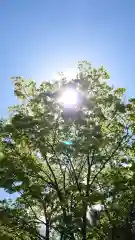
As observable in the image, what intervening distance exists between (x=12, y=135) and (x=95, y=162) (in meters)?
3.96

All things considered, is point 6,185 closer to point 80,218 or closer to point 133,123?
point 80,218

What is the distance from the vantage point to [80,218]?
10.6 m

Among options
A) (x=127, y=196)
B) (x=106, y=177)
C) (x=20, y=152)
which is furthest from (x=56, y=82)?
(x=127, y=196)

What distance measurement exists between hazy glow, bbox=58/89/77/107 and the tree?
22 centimetres

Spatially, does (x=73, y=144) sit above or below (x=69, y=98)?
below

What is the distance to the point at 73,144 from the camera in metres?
Answer: 10.8

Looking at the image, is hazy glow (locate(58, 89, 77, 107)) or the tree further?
hazy glow (locate(58, 89, 77, 107))

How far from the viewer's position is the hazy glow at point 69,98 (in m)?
11.8

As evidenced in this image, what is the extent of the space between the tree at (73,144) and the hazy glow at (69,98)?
22 cm

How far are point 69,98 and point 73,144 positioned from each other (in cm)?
223

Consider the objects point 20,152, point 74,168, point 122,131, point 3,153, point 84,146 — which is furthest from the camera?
point 74,168

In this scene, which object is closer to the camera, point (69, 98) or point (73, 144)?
point (73, 144)

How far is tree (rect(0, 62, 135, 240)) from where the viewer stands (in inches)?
422

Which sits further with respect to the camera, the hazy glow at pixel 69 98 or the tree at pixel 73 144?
the hazy glow at pixel 69 98
